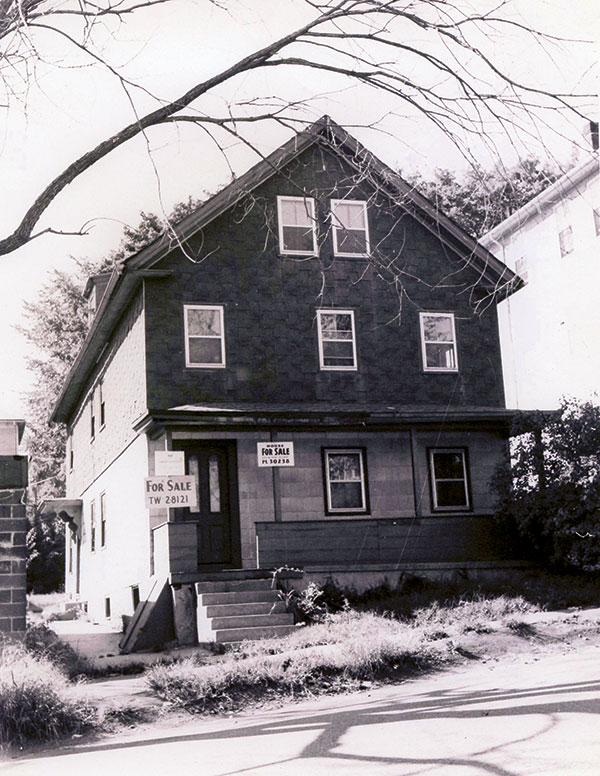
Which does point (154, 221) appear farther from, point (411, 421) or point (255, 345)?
point (411, 421)

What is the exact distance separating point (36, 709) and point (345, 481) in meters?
12.2

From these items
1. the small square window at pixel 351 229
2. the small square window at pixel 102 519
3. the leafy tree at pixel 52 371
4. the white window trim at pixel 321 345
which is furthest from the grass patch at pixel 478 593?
the leafy tree at pixel 52 371

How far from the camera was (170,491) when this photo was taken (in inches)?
684

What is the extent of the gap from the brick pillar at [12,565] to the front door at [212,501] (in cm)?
710

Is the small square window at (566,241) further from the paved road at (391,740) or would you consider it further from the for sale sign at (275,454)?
the paved road at (391,740)

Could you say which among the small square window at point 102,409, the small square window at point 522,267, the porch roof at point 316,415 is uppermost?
the small square window at point 522,267

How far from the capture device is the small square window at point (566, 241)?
2842cm

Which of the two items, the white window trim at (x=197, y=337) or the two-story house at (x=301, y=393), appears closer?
the two-story house at (x=301, y=393)

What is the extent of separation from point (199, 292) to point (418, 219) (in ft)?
17.3

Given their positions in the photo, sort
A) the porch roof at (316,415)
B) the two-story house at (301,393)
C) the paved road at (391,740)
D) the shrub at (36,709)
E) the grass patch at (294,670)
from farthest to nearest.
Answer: the two-story house at (301,393)
the porch roof at (316,415)
the grass patch at (294,670)
the shrub at (36,709)
the paved road at (391,740)

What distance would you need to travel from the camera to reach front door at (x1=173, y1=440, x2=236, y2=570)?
18.3 metres

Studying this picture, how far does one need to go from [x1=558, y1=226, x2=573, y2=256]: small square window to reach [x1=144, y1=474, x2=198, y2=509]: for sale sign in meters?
A: 16.1

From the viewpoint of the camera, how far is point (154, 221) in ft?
99.7

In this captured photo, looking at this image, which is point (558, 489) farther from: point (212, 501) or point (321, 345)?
point (212, 501)
